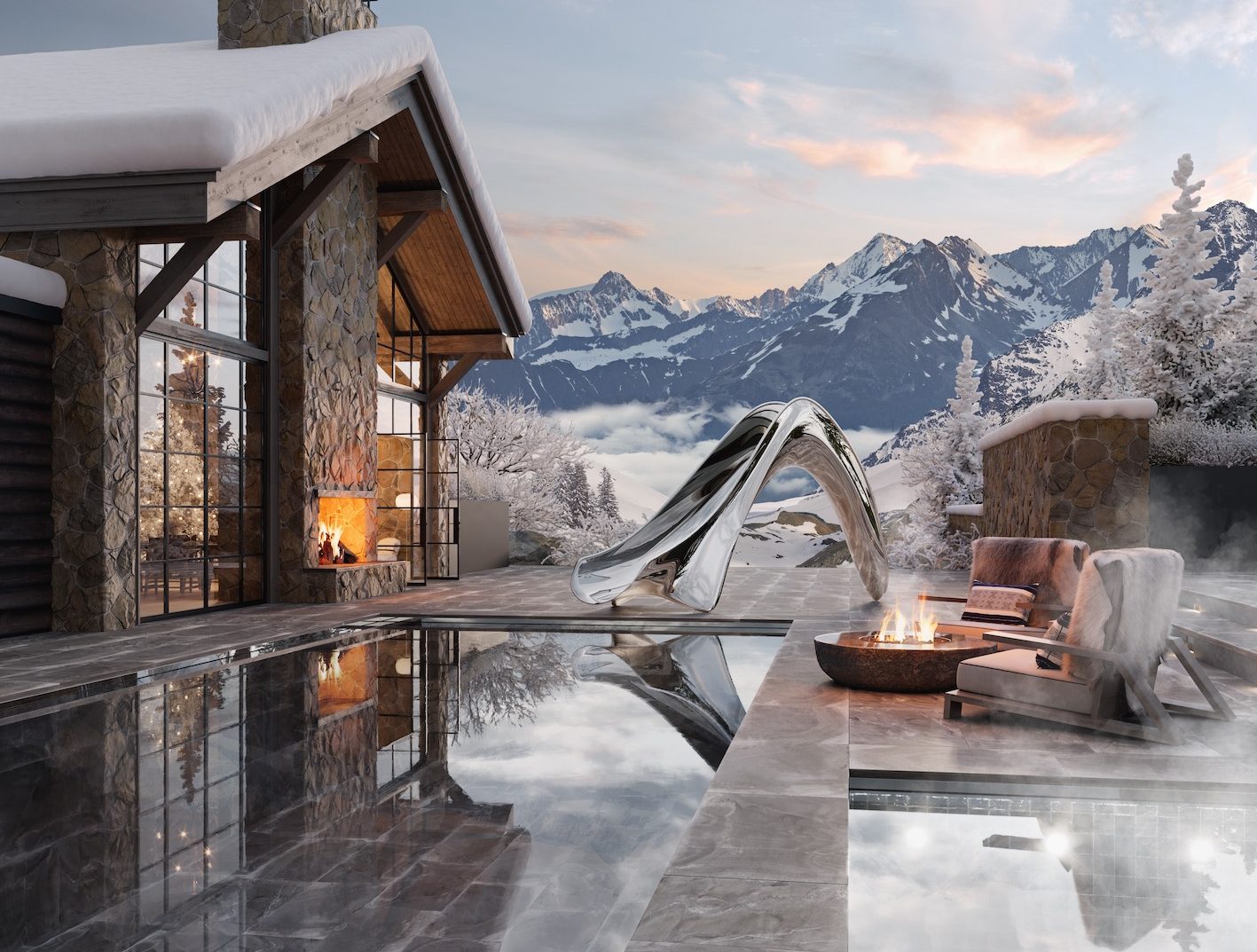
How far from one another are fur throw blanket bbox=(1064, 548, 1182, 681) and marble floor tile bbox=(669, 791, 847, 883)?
158 centimetres

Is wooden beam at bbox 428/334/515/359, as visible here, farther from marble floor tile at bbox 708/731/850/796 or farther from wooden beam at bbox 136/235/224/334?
marble floor tile at bbox 708/731/850/796

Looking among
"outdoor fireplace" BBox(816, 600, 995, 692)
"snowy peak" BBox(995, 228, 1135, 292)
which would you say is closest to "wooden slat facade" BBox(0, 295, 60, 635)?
"outdoor fireplace" BBox(816, 600, 995, 692)

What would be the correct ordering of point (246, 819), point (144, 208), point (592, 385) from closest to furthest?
point (246, 819) < point (144, 208) < point (592, 385)

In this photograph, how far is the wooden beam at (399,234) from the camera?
12.2m

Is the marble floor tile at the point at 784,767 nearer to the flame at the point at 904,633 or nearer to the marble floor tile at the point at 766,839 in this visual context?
the marble floor tile at the point at 766,839

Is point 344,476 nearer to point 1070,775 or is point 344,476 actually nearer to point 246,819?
point 246,819

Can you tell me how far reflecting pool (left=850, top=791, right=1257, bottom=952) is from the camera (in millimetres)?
2414

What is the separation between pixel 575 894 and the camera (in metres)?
2.69

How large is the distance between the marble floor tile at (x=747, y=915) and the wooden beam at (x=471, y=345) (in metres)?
12.4

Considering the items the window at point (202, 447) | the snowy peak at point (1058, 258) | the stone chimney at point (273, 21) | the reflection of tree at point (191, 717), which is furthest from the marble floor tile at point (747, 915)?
the snowy peak at point (1058, 258)

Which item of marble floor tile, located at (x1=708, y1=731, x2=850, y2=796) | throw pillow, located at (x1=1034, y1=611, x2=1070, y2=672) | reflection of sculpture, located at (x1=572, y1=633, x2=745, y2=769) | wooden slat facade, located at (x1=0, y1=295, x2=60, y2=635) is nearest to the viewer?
marble floor tile, located at (x1=708, y1=731, x2=850, y2=796)

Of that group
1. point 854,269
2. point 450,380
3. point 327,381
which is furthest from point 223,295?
point 854,269

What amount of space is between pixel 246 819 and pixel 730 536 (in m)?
5.19

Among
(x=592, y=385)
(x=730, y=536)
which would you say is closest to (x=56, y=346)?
(x=730, y=536)
